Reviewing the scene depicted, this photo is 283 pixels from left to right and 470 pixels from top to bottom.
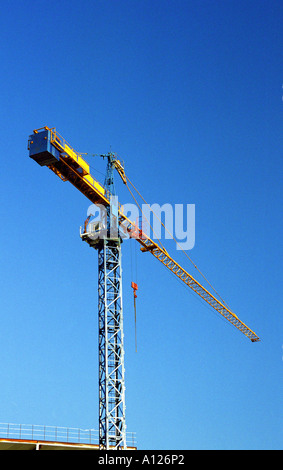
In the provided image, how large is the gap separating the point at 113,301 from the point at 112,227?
26.6 feet

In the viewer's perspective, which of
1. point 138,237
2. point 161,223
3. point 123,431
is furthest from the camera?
point 161,223

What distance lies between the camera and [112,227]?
66.7m

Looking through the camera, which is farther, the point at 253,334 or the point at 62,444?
the point at 253,334
